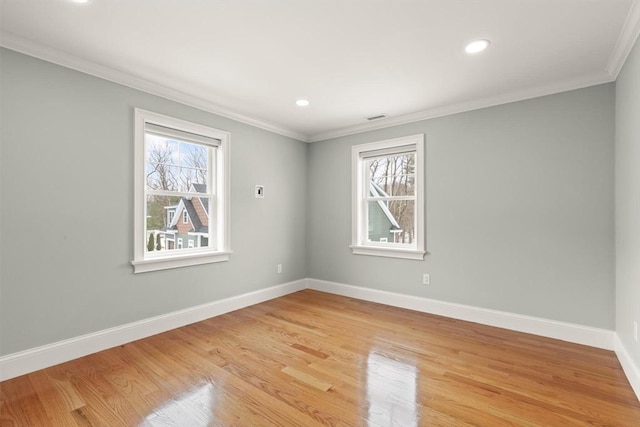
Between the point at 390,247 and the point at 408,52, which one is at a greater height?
the point at 408,52

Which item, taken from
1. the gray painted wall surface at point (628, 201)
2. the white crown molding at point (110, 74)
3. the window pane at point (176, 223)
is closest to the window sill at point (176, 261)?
the window pane at point (176, 223)

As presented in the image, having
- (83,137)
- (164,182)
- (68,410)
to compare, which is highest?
(83,137)

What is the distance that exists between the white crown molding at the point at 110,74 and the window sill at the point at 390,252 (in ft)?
7.43

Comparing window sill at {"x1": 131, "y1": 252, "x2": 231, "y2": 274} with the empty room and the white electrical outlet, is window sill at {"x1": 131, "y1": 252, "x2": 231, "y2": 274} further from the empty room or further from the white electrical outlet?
the white electrical outlet

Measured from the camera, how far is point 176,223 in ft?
10.9

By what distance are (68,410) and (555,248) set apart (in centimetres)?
404

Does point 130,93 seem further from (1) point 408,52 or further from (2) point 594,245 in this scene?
(2) point 594,245

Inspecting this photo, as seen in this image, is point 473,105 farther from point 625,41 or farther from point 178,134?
point 178,134

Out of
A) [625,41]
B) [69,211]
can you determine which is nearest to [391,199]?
[625,41]

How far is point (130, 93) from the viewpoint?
9.34 feet

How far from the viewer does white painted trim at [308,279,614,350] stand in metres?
2.77

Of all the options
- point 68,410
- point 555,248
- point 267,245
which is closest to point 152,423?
point 68,410

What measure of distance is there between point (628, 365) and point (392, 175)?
282 centimetres

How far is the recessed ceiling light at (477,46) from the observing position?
7.32 ft
